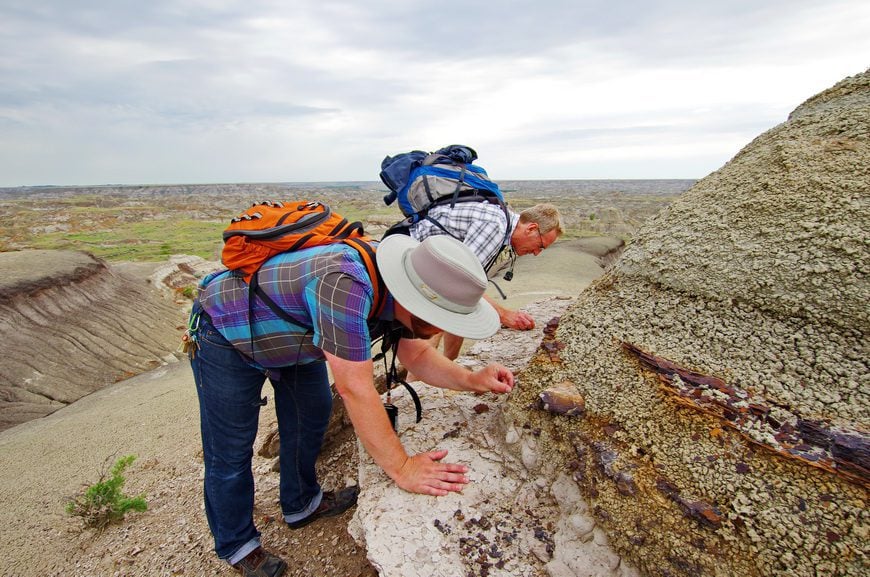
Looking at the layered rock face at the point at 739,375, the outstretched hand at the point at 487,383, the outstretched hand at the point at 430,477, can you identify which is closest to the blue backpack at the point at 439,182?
the outstretched hand at the point at 487,383

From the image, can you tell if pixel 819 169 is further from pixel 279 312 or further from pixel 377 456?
pixel 279 312

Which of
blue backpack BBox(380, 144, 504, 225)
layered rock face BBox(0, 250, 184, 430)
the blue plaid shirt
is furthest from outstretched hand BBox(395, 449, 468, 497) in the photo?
layered rock face BBox(0, 250, 184, 430)

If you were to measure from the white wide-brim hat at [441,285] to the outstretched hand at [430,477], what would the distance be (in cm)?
81

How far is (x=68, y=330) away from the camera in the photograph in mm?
11195

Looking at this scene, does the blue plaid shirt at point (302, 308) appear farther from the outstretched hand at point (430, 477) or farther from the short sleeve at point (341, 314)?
the outstretched hand at point (430, 477)

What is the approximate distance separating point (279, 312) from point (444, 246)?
31.7 inches

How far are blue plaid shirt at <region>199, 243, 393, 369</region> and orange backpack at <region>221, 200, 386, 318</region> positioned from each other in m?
0.05

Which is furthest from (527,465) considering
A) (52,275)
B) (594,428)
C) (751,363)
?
(52,275)

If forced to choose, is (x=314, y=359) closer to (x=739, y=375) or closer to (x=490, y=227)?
(x=490, y=227)

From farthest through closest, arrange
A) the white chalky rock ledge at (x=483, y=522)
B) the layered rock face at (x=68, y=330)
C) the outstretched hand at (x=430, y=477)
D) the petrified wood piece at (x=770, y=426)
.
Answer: the layered rock face at (x=68, y=330) → the outstretched hand at (x=430, y=477) → the white chalky rock ledge at (x=483, y=522) → the petrified wood piece at (x=770, y=426)

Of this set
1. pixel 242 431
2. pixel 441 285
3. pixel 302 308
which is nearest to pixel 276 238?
pixel 302 308

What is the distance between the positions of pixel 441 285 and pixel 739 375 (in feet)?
4.15

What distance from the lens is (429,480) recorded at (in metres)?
2.22

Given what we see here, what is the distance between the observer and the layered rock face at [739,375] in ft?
5.11
